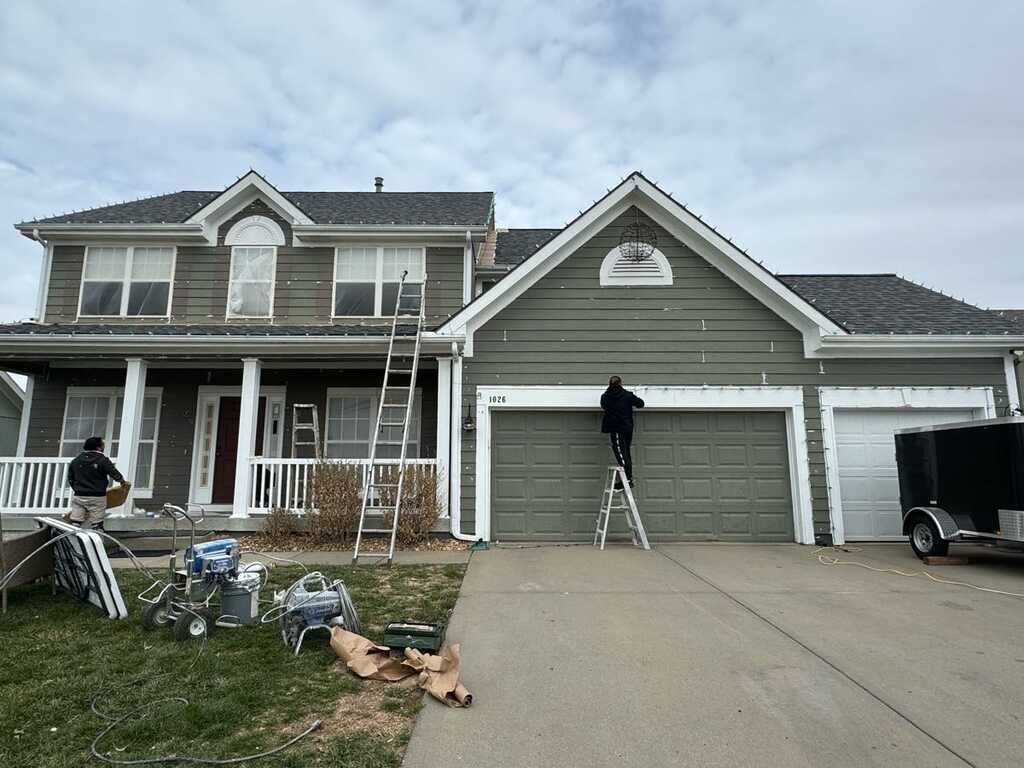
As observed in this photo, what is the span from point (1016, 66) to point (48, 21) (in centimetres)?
1509

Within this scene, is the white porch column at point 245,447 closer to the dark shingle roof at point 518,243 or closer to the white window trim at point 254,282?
the white window trim at point 254,282

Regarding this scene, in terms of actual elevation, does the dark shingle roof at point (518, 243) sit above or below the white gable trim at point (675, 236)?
above

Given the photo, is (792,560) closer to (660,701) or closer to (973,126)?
(660,701)

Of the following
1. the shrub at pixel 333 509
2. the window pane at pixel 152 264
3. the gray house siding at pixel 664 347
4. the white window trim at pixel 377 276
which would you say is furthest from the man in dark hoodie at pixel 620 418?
the window pane at pixel 152 264

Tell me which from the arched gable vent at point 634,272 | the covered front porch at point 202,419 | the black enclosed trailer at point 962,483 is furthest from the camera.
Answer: the covered front porch at point 202,419

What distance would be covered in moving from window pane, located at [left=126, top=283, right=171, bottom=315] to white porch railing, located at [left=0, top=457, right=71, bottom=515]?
3181 millimetres

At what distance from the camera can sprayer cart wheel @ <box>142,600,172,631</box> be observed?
4141 mm

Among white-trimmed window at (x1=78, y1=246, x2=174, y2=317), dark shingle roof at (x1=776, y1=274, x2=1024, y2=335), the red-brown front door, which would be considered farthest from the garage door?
white-trimmed window at (x1=78, y1=246, x2=174, y2=317)

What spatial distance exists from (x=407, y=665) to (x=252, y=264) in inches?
386

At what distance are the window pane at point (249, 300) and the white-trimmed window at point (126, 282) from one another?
4.11 ft

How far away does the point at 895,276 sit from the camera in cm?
1210

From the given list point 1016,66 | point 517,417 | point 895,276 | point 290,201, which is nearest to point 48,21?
point 290,201

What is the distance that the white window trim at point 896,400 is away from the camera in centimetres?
854

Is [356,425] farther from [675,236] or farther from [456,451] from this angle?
[675,236]
